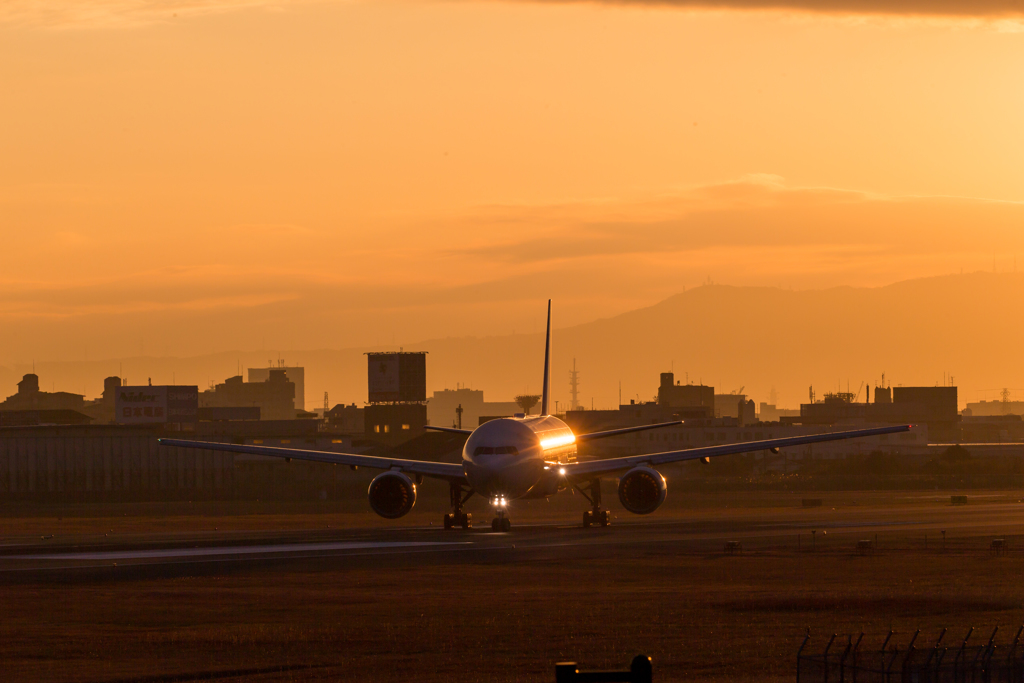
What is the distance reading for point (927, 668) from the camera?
22531mm

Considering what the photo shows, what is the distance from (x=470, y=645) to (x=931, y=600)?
16149 mm

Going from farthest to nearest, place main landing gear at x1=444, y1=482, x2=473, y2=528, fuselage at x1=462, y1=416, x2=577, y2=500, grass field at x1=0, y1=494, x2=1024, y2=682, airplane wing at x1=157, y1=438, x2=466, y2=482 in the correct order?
main landing gear at x1=444, y1=482, x2=473, y2=528 → airplane wing at x1=157, y1=438, x2=466, y2=482 → fuselage at x1=462, y1=416, x2=577, y2=500 → grass field at x1=0, y1=494, x2=1024, y2=682

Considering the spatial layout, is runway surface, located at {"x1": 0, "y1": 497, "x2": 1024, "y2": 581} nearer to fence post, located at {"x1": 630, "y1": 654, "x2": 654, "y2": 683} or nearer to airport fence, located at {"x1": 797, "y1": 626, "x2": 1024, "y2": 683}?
airport fence, located at {"x1": 797, "y1": 626, "x2": 1024, "y2": 683}

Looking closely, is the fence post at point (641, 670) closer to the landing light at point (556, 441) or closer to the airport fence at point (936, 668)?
the airport fence at point (936, 668)

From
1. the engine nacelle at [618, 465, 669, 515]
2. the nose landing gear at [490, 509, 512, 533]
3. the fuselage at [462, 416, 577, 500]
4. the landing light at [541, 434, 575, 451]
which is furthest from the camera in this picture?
the nose landing gear at [490, 509, 512, 533]

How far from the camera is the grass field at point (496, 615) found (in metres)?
31.0

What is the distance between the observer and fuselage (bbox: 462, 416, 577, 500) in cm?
6288

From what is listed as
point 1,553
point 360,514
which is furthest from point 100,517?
point 1,553

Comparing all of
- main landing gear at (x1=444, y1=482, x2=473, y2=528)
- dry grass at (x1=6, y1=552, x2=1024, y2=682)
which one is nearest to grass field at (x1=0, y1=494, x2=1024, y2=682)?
dry grass at (x1=6, y1=552, x2=1024, y2=682)

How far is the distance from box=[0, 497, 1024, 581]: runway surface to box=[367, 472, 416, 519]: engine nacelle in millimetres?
1330

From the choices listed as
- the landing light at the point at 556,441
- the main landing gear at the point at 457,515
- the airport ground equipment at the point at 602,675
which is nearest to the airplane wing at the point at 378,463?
the main landing gear at the point at 457,515

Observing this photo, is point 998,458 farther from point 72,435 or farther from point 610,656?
point 610,656

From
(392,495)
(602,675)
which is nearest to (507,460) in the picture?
(392,495)

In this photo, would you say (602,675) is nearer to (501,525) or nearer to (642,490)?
(642,490)
